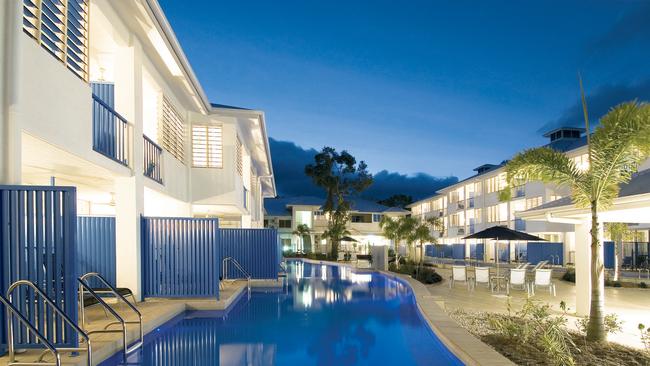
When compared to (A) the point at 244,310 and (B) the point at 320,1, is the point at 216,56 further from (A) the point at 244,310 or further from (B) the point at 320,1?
(A) the point at 244,310

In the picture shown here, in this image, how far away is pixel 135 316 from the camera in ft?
32.7

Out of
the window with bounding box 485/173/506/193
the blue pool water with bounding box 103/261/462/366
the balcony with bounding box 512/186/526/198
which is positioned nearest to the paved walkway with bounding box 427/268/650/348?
the blue pool water with bounding box 103/261/462/366

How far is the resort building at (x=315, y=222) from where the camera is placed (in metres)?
53.1

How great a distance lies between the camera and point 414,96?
72.3 meters

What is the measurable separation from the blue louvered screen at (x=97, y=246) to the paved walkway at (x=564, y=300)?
8.15 metres

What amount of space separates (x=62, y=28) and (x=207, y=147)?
30.2 feet

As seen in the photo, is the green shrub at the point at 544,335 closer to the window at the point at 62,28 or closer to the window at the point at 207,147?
the window at the point at 62,28

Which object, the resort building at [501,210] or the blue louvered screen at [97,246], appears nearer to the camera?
the blue louvered screen at [97,246]

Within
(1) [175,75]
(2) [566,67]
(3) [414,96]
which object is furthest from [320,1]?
(1) [175,75]

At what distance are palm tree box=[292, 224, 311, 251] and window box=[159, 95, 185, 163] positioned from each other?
35.6 m

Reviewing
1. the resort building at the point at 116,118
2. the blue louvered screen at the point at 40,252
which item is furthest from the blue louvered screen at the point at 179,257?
the blue louvered screen at the point at 40,252

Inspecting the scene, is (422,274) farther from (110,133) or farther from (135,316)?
(110,133)

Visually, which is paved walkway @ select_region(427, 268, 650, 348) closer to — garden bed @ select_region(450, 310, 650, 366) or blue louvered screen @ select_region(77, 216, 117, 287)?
garden bed @ select_region(450, 310, 650, 366)

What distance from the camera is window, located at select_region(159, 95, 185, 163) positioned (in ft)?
47.9
